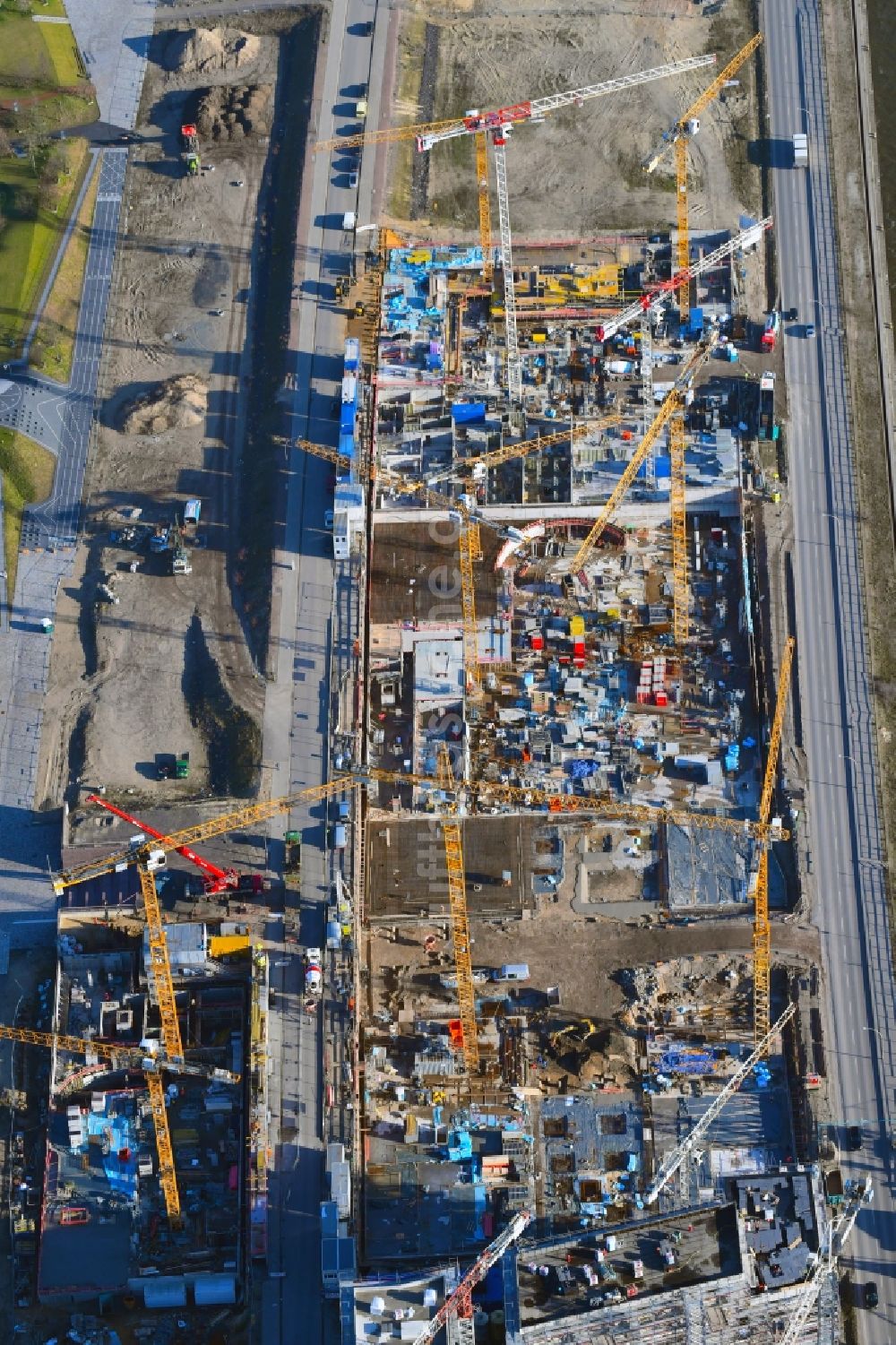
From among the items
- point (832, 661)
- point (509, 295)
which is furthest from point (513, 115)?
point (832, 661)

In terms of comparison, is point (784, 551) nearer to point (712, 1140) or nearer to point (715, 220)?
point (715, 220)

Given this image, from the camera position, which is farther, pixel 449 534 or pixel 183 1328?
pixel 449 534

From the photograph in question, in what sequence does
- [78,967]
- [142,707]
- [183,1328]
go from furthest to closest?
[142,707] < [78,967] < [183,1328]

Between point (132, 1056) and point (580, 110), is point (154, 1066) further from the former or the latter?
point (580, 110)

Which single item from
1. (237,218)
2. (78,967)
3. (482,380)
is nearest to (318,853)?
(78,967)

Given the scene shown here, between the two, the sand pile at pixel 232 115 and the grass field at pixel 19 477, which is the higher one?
the sand pile at pixel 232 115

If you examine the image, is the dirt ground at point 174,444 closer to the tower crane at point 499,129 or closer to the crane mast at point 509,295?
the tower crane at point 499,129

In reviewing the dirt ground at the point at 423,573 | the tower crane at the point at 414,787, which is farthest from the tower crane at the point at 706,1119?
the dirt ground at the point at 423,573
